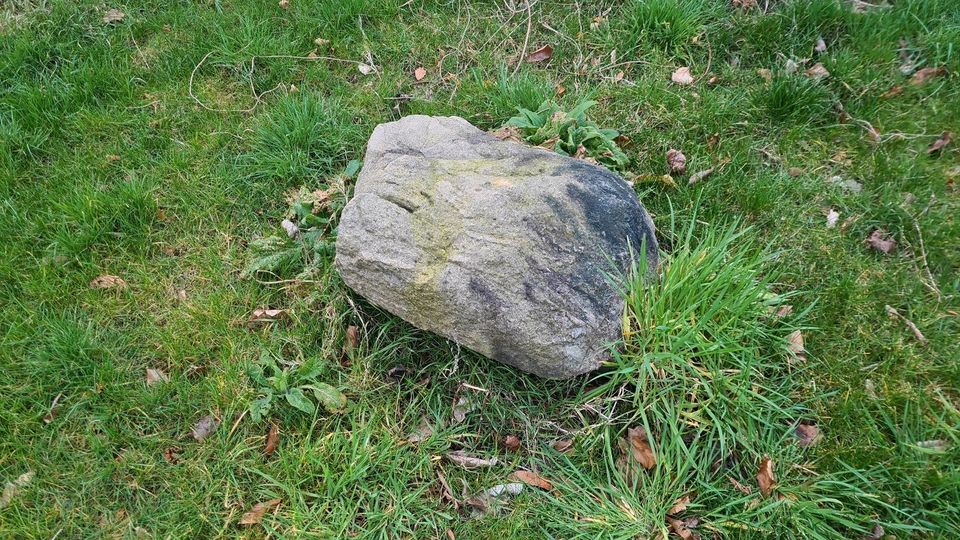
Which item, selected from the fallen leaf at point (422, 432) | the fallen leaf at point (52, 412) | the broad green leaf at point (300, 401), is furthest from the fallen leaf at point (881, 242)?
the fallen leaf at point (52, 412)

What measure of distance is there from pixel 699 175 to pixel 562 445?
1815 millimetres

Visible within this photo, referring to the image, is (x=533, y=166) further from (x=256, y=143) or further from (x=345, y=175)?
(x=256, y=143)

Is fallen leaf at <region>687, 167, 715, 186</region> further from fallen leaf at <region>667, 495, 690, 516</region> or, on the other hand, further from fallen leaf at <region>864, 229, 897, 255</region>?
fallen leaf at <region>667, 495, 690, 516</region>

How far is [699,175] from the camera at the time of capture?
3.63 m

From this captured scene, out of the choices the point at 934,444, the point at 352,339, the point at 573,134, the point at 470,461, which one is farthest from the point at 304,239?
the point at 934,444

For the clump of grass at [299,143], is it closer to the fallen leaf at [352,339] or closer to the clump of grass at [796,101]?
the fallen leaf at [352,339]

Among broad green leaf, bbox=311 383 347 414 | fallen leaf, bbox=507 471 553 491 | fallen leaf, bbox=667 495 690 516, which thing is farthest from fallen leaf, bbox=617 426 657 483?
broad green leaf, bbox=311 383 347 414

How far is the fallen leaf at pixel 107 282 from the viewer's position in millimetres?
3488

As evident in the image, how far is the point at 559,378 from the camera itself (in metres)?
2.84

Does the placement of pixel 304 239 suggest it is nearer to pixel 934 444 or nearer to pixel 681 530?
pixel 681 530

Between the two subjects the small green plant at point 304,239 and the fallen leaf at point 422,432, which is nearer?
the fallen leaf at point 422,432

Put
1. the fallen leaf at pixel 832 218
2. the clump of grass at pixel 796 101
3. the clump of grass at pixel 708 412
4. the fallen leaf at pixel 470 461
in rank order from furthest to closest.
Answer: the clump of grass at pixel 796 101 < the fallen leaf at pixel 832 218 < the fallen leaf at pixel 470 461 < the clump of grass at pixel 708 412

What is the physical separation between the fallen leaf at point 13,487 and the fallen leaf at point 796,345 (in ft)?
11.8

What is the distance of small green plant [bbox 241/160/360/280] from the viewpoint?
11.3ft
